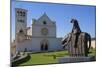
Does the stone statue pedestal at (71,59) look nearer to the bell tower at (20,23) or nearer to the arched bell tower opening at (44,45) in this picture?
the arched bell tower opening at (44,45)

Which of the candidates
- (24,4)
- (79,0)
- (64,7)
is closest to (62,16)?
(64,7)

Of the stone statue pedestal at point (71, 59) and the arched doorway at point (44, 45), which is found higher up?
the arched doorway at point (44, 45)

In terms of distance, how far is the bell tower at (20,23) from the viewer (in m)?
2.75

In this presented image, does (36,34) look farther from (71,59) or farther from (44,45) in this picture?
(71,59)

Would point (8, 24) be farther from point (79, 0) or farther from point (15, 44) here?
point (79, 0)

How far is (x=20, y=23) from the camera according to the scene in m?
2.78

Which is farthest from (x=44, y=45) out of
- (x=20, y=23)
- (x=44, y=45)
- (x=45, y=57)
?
(x=20, y=23)

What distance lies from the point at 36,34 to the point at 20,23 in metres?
0.28

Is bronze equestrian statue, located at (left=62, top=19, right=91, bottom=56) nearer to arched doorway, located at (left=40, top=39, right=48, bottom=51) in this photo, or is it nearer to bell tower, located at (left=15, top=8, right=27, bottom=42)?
arched doorway, located at (left=40, top=39, right=48, bottom=51)

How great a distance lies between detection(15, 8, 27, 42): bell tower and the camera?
2750mm

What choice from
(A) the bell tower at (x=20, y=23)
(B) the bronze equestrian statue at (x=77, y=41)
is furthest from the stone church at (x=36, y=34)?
(B) the bronze equestrian statue at (x=77, y=41)

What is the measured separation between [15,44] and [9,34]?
162 millimetres

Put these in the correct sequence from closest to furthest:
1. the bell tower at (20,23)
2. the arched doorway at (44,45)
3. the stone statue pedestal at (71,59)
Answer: the bell tower at (20,23), the arched doorway at (44,45), the stone statue pedestal at (71,59)

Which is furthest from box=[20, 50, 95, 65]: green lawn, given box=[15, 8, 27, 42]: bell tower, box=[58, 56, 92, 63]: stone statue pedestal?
box=[15, 8, 27, 42]: bell tower
